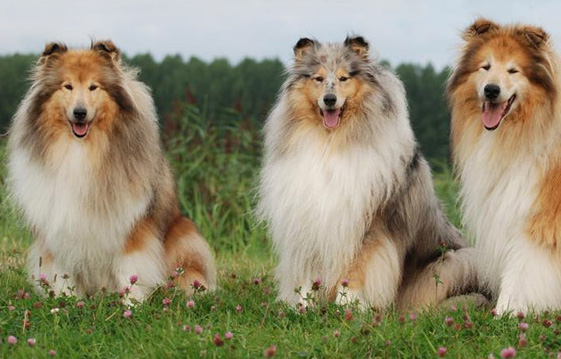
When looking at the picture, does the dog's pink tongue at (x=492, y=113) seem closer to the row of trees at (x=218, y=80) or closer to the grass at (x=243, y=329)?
the grass at (x=243, y=329)

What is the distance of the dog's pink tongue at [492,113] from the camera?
561 cm

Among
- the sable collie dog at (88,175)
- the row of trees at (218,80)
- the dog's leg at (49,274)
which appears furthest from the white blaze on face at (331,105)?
the row of trees at (218,80)

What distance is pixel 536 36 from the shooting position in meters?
5.65

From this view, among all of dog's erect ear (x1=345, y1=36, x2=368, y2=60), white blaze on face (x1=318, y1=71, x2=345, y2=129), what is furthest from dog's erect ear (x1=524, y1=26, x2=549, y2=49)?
white blaze on face (x1=318, y1=71, x2=345, y2=129)

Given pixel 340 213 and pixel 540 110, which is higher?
pixel 540 110

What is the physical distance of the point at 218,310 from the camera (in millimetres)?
5871

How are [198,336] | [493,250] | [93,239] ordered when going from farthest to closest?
[93,239], [493,250], [198,336]

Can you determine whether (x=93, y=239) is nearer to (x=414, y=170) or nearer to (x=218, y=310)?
(x=218, y=310)

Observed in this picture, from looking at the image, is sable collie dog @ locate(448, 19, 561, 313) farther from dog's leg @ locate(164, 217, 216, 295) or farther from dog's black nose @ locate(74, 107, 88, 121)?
dog's black nose @ locate(74, 107, 88, 121)

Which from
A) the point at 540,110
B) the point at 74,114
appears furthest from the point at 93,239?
the point at 540,110

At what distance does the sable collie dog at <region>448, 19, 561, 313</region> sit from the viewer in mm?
5566

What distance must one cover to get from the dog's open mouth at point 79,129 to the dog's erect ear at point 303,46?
60.6 inches

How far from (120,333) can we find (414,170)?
2260 millimetres

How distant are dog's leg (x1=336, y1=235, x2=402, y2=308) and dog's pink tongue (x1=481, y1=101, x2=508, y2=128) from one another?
3.38 ft
